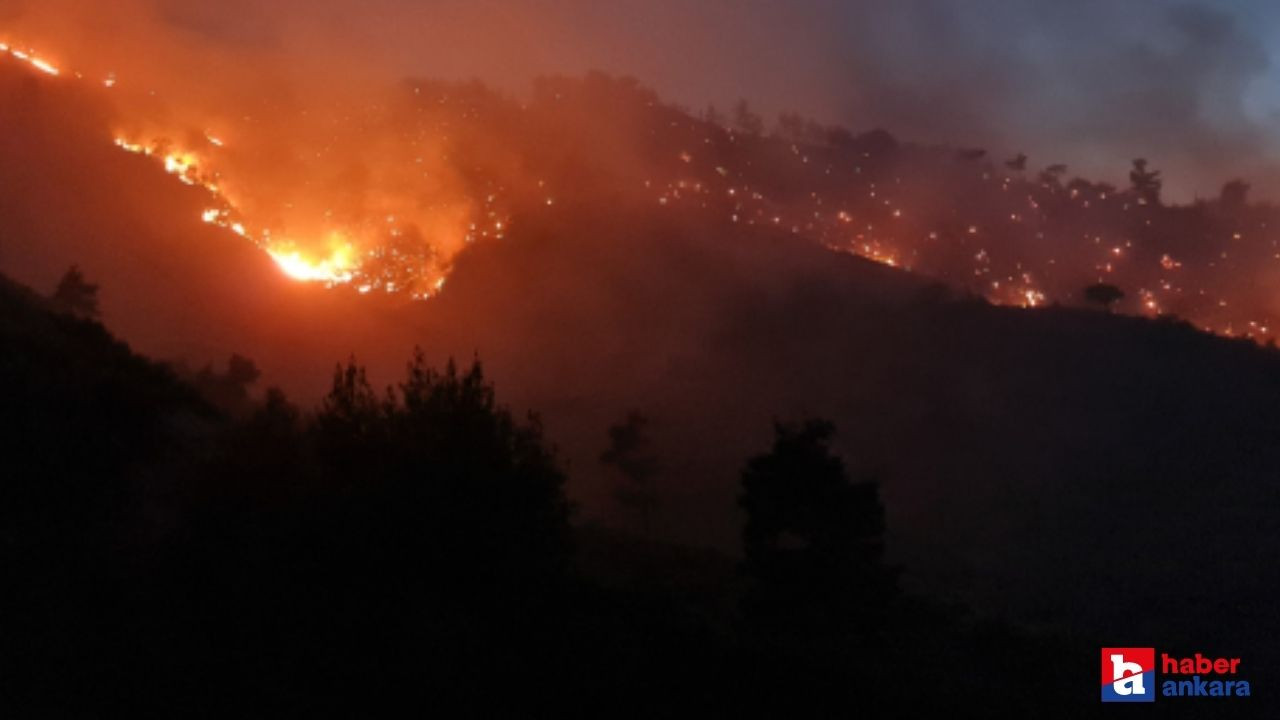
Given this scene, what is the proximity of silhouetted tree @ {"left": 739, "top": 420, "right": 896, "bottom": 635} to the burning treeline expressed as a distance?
142 ft

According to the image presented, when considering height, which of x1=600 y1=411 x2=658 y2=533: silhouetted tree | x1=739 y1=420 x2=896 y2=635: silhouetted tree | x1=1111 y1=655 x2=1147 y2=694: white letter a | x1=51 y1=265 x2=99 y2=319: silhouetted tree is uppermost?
x1=51 y1=265 x2=99 y2=319: silhouetted tree

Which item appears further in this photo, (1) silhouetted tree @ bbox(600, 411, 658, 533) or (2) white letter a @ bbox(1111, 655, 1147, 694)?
(1) silhouetted tree @ bbox(600, 411, 658, 533)

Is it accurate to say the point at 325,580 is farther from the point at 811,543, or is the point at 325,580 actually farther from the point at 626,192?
the point at 626,192

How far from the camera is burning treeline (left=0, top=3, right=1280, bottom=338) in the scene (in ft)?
205

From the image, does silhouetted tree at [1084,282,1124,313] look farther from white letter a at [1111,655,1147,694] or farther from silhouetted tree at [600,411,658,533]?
white letter a at [1111,655,1147,694]

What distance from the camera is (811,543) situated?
68.9ft

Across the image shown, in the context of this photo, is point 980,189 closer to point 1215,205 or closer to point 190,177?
point 1215,205

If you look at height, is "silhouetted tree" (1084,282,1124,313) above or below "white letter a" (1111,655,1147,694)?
above

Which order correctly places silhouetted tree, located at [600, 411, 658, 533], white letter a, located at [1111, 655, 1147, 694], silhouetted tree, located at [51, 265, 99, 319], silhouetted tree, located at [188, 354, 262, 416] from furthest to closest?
silhouetted tree, located at [600, 411, 658, 533] < silhouetted tree, located at [51, 265, 99, 319] < silhouetted tree, located at [188, 354, 262, 416] < white letter a, located at [1111, 655, 1147, 694]

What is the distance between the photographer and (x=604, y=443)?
2080 inches

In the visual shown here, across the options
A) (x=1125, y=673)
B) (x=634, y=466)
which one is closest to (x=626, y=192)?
(x=634, y=466)

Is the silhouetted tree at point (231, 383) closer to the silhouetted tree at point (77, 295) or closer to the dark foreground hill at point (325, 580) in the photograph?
the silhouetted tree at point (77, 295)

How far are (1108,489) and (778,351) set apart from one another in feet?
64.0

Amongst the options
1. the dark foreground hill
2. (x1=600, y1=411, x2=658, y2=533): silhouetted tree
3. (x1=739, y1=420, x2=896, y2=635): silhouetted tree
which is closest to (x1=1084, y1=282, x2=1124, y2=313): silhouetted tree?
(x1=600, y1=411, x2=658, y2=533): silhouetted tree
